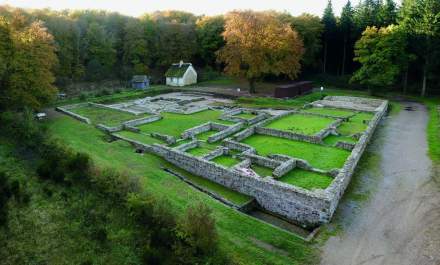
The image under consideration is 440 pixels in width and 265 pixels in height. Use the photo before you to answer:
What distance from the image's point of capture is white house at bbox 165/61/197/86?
44.8 m

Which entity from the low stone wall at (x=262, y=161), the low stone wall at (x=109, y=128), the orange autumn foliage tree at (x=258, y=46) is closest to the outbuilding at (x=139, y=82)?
the orange autumn foliage tree at (x=258, y=46)

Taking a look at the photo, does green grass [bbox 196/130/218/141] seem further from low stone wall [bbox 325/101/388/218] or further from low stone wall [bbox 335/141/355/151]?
low stone wall [bbox 325/101/388/218]

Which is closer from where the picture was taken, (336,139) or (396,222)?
(396,222)

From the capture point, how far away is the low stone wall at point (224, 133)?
20.6 metres

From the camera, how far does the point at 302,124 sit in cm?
2441

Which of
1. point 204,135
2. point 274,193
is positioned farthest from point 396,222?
point 204,135

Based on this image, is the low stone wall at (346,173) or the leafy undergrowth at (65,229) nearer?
the leafy undergrowth at (65,229)

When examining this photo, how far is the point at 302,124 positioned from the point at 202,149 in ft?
28.8

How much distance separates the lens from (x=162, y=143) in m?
20.2

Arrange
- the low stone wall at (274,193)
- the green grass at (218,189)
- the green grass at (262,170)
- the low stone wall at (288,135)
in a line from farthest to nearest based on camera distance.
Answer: the low stone wall at (288,135)
the green grass at (262,170)
the green grass at (218,189)
the low stone wall at (274,193)

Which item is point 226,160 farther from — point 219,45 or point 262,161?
point 219,45

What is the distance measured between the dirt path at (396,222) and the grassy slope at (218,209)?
1202mm

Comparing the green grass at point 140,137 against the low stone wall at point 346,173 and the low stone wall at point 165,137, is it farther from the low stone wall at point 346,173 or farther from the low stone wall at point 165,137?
the low stone wall at point 346,173

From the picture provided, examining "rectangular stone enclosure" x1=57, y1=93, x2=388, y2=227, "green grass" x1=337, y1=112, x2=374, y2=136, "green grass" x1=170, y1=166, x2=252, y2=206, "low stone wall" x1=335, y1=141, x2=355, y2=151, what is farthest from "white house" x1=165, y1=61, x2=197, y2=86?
"green grass" x1=170, y1=166, x2=252, y2=206
